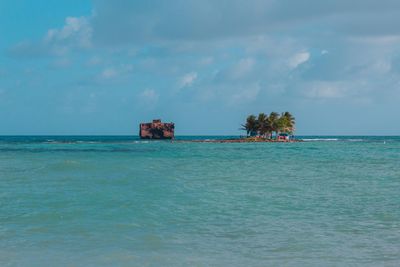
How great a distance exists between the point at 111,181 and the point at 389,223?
56.5 ft

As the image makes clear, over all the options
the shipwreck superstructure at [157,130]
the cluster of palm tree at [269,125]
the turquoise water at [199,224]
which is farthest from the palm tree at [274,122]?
the turquoise water at [199,224]

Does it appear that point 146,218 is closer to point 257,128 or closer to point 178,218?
point 178,218

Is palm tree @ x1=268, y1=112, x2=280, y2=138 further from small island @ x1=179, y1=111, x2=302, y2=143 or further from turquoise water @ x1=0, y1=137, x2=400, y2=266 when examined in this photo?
turquoise water @ x1=0, y1=137, x2=400, y2=266

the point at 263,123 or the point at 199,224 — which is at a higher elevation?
the point at 263,123

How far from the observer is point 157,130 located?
18350cm

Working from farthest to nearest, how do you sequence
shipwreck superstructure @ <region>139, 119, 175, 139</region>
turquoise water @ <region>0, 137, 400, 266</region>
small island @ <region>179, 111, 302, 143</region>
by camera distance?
shipwreck superstructure @ <region>139, 119, 175, 139</region>, small island @ <region>179, 111, 302, 143</region>, turquoise water @ <region>0, 137, 400, 266</region>

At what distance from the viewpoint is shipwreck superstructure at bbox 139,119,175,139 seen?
599ft

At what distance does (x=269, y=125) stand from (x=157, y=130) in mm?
55981

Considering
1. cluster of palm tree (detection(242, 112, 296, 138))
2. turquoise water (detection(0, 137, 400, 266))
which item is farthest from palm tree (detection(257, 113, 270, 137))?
turquoise water (detection(0, 137, 400, 266))

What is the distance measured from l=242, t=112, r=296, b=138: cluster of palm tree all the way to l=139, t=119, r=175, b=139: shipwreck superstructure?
1699 inches

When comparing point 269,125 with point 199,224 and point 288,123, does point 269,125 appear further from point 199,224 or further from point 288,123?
point 199,224

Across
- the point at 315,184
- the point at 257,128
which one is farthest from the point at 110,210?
the point at 257,128

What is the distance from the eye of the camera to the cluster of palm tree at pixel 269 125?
14012cm


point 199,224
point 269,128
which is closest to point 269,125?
point 269,128
